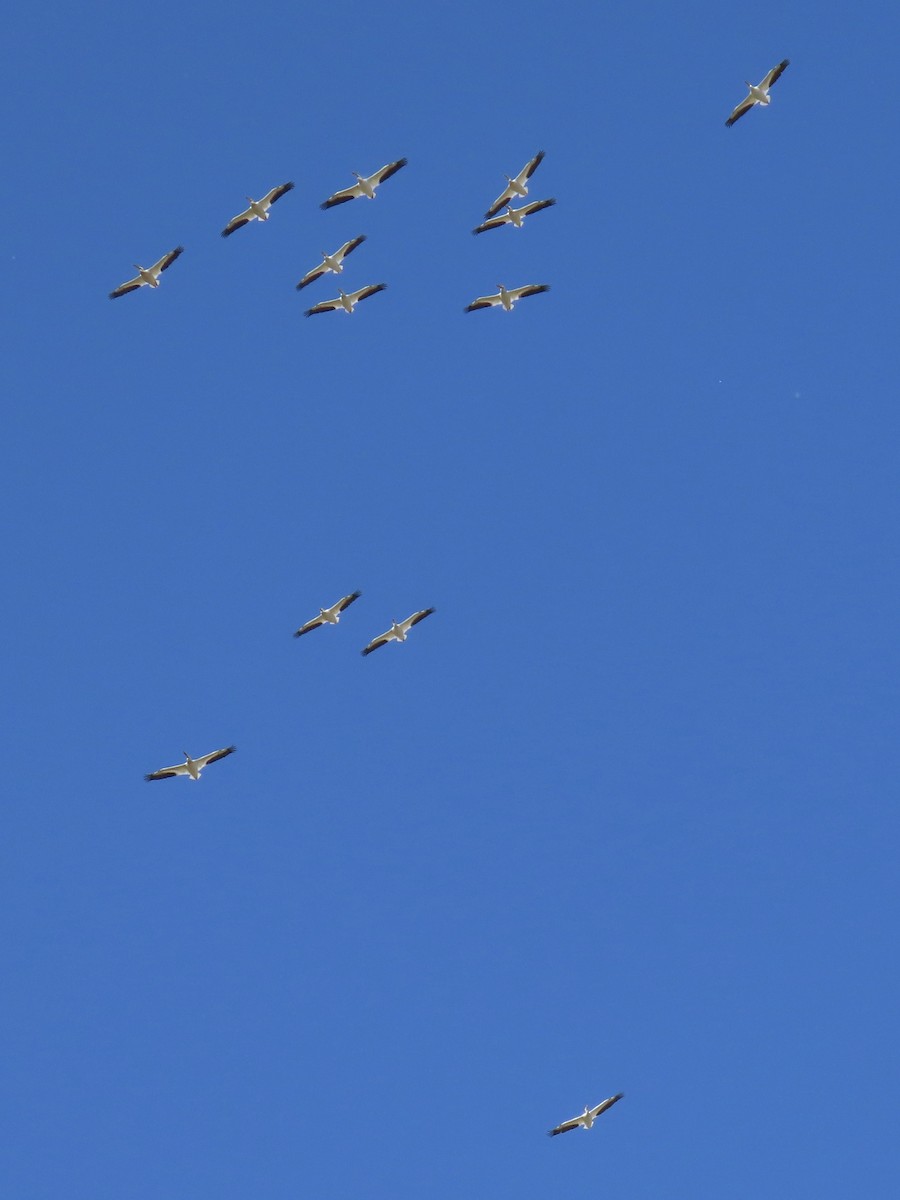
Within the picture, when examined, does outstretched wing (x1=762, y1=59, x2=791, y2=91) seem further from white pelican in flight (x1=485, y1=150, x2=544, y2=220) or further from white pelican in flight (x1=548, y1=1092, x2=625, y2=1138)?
white pelican in flight (x1=548, y1=1092, x2=625, y2=1138)

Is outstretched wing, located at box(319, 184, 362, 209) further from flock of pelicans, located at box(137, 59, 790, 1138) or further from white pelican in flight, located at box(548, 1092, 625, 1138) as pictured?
white pelican in flight, located at box(548, 1092, 625, 1138)

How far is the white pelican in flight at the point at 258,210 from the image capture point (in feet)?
235

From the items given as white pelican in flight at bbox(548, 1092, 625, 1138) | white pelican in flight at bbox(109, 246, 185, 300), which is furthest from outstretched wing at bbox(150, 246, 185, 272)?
white pelican in flight at bbox(548, 1092, 625, 1138)

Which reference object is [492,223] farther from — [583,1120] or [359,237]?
[583,1120]

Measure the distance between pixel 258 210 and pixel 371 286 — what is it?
5.29m

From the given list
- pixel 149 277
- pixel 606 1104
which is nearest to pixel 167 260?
pixel 149 277

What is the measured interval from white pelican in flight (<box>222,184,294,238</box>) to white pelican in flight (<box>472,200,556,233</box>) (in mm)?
7520

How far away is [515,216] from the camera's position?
2768 inches

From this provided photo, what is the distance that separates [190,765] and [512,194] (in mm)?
24899

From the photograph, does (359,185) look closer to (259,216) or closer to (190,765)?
(259,216)

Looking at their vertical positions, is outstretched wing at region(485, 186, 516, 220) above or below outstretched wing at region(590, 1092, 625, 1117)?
above

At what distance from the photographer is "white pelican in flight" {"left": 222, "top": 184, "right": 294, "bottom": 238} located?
235 ft

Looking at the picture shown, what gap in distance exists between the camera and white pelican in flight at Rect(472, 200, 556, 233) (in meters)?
70.1

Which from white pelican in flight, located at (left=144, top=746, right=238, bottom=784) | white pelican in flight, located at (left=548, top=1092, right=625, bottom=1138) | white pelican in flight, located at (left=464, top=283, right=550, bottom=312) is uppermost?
white pelican in flight, located at (left=464, top=283, right=550, bottom=312)
